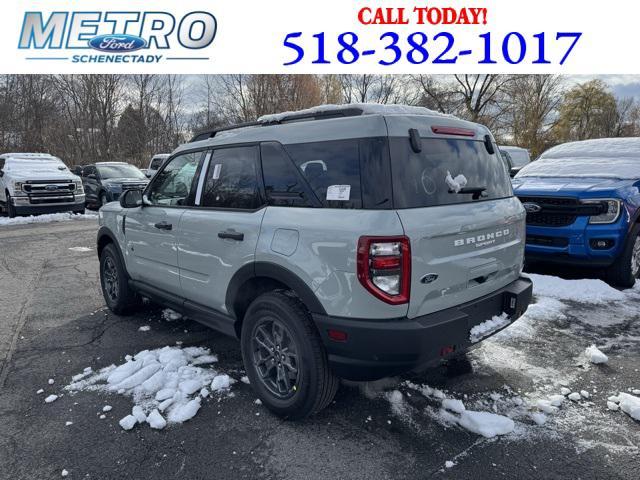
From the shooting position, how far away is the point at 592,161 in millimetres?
6430

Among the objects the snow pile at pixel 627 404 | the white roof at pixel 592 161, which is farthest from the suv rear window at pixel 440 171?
the white roof at pixel 592 161

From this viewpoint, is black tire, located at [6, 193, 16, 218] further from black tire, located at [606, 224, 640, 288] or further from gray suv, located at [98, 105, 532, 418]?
black tire, located at [606, 224, 640, 288]

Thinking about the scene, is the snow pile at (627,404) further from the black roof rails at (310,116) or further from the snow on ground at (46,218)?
the snow on ground at (46,218)

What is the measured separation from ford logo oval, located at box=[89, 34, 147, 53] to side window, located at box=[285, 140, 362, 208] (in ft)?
52.2

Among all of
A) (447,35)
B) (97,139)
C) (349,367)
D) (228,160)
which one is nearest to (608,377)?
(349,367)

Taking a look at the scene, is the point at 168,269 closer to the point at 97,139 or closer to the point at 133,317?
the point at 133,317

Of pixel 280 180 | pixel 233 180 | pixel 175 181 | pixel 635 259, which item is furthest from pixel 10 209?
pixel 635 259

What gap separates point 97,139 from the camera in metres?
35.3

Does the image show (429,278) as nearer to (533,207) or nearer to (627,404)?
(627,404)

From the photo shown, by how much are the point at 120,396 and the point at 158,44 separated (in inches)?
609

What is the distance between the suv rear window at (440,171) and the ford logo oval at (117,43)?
53.0 ft

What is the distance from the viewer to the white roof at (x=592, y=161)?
19.2 feet

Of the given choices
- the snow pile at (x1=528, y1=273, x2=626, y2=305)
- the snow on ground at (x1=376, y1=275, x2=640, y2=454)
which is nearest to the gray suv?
the snow on ground at (x1=376, y1=275, x2=640, y2=454)

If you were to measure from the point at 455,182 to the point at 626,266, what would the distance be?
4001 mm
